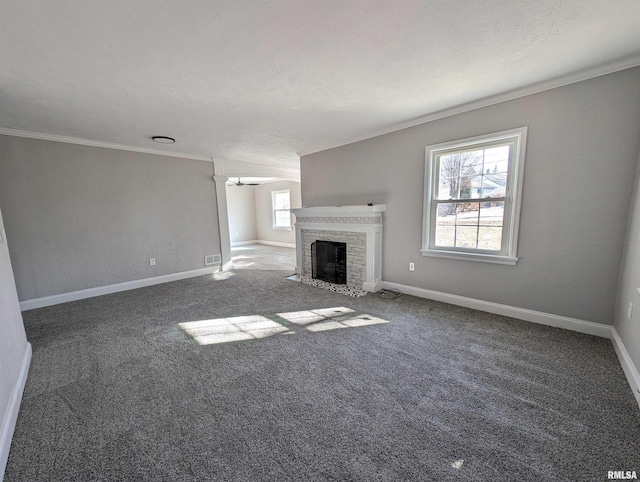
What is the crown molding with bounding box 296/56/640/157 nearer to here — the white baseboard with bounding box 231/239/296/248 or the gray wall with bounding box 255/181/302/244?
the gray wall with bounding box 255/181/302/244

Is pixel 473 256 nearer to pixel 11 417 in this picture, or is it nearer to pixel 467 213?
pixel 467 213

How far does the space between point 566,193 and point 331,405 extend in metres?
2.84

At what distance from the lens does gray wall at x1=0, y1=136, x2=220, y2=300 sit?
3359 mm

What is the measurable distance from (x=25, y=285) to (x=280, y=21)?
4.60 m

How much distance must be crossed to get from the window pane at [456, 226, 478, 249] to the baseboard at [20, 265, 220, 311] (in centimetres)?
460

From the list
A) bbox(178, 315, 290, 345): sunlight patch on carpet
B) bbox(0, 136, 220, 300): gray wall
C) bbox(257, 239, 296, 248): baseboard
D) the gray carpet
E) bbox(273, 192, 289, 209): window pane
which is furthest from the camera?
bbox(273, 192, 289, 209): window pane

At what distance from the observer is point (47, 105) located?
8.29 ft

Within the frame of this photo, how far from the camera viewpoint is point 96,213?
390 centimetres

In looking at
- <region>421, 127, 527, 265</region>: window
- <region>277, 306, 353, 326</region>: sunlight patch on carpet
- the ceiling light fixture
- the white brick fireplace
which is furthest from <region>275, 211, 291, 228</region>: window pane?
<region>421, 127, 527, 265</region>: window

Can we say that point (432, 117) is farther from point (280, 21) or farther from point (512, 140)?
point (280, 21)

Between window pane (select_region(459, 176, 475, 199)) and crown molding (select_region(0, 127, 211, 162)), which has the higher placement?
crown molding (select_region(0, 127, 211, 162))

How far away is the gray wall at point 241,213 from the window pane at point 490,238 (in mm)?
7813

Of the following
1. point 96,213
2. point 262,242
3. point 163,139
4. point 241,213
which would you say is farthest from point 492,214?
point 241,213

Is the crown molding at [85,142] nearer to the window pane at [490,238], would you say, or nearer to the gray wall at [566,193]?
the gray wall at [566,193]
